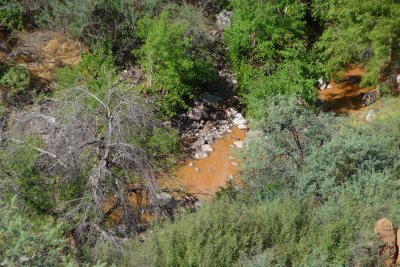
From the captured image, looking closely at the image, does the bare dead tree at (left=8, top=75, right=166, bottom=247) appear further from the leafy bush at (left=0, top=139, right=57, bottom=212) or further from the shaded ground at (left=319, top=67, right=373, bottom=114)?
the shaded ground at (left=319, top=67, right=373, bottom=114)

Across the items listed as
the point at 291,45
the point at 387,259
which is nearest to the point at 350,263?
the point at 387,259

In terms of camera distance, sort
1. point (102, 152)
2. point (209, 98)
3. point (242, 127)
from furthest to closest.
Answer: point (209, 98) → point (242, 127) → point (102, 152)

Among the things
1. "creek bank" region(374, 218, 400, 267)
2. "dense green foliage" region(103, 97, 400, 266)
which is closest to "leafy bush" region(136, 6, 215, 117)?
"dense green foliage" region(103, 97, 400, 266)

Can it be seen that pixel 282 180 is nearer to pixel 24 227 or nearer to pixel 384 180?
pixel 384 180

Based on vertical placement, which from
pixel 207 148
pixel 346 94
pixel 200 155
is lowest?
pixel 200 155

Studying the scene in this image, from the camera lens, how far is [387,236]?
846 cm

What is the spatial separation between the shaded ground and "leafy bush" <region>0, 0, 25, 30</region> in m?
9.35

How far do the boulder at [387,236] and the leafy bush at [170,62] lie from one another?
22.0 feet

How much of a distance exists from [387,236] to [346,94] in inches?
328

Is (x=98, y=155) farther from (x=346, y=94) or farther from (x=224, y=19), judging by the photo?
(x=346, y=94)

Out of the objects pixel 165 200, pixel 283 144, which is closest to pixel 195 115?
pixel 283 144

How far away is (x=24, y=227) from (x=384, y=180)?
6.56m

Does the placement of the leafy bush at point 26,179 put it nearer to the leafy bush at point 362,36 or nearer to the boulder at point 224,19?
the leafy bush at point 362,36

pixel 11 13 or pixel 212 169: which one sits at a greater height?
pixel 11 13
